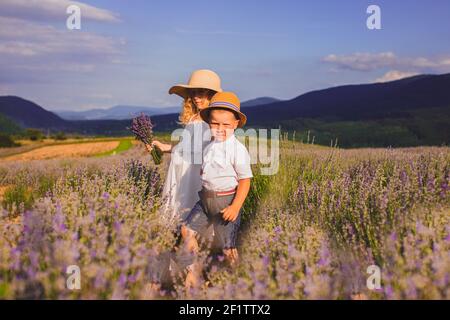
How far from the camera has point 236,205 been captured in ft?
10.9

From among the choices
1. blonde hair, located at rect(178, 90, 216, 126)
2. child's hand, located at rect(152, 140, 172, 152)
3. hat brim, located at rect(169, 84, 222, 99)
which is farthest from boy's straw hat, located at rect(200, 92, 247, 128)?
child's hand, located at rect(152, 140, 172, 152)

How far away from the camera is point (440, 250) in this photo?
2447mm

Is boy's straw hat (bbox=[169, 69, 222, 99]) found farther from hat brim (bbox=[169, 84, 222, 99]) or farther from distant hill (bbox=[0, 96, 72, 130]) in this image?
distant hill (bbox=[0, 96, 72, 130])

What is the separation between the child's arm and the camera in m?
3.31

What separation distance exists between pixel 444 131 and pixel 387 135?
616 centimetres

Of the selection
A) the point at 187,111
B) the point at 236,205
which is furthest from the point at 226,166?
the point at 187,111

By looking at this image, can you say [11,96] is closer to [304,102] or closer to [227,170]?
[304,102]

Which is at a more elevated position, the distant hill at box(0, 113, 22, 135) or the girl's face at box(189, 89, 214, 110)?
the distant hill at box(0, 113, 22, 135)

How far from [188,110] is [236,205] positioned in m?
1.38

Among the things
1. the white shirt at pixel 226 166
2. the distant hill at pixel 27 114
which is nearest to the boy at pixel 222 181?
the white shirt at pixel 226 166

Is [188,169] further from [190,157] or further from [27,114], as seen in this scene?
[27,114]

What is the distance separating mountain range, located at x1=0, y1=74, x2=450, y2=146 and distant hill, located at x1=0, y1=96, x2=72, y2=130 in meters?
1.29

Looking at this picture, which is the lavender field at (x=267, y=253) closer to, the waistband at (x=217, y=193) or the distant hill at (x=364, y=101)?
the waistband at (x=217, y=193)
